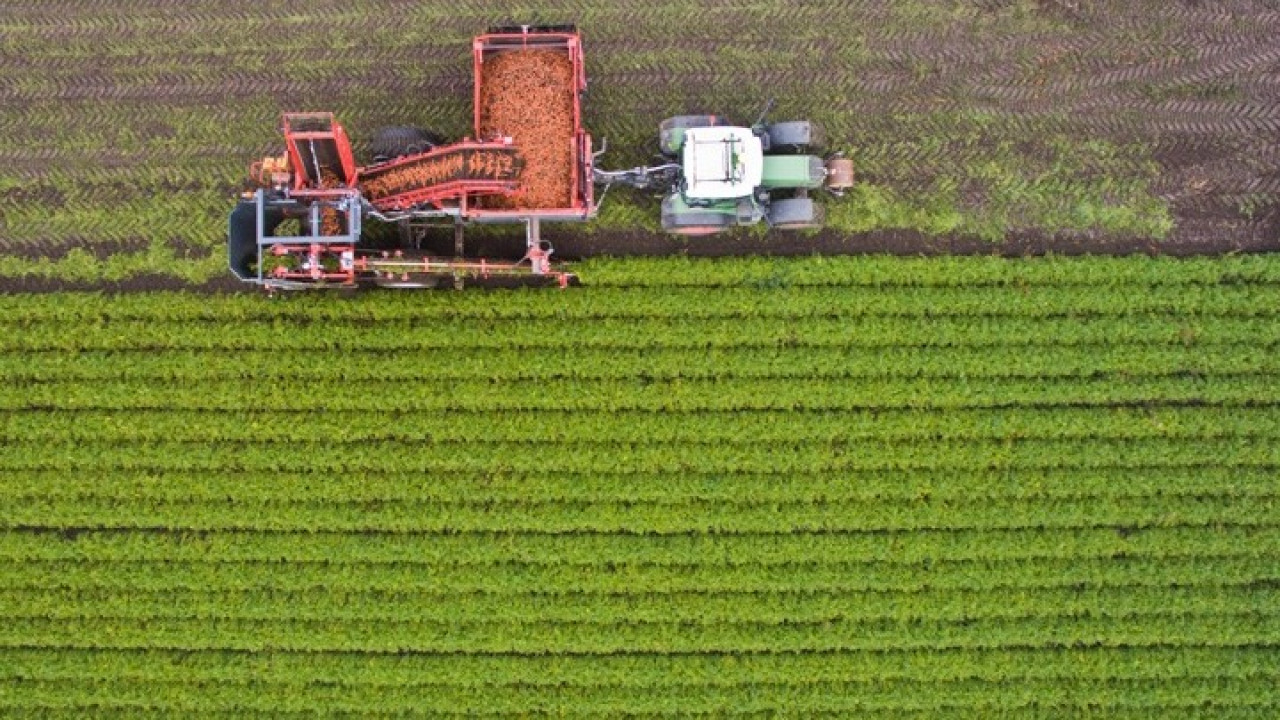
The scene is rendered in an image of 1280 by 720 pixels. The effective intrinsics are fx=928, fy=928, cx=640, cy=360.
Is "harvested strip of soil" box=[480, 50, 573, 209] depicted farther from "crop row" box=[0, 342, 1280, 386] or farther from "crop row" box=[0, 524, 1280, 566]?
"crop row" box=[0, 524, 1280, 566]

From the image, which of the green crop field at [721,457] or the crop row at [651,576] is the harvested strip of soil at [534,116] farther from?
the crop row at [651,576]

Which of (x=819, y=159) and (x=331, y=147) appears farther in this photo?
(x=819, y=159)

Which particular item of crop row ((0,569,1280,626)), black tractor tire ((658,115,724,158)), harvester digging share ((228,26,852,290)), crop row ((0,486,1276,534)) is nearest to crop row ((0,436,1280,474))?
crop row ((0,486,1276,534))

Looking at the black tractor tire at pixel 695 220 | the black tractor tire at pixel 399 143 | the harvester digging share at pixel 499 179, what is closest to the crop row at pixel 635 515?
the harvester digging share at pixel 499 179

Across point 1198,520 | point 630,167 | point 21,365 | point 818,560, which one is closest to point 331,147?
point 630,167

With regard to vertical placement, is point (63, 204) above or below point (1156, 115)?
below

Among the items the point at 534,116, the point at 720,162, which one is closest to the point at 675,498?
the point at 720,162

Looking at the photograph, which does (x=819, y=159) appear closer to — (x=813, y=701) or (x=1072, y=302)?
(x=1072, y=302)
